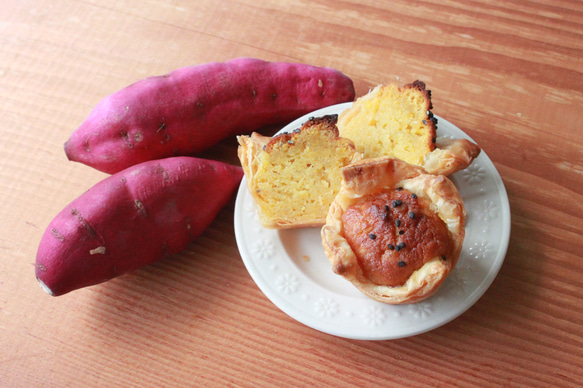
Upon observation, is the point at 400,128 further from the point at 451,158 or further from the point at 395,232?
the point at 395,232

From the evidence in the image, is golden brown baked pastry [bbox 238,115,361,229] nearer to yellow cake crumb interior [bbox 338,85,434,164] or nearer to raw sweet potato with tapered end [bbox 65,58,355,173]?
yellow cake crumb interior [bbox 338,85,434,164]

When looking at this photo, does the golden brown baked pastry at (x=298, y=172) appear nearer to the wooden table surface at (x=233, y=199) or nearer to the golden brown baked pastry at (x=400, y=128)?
the golden brown baked pastry at (x=400, y=128)

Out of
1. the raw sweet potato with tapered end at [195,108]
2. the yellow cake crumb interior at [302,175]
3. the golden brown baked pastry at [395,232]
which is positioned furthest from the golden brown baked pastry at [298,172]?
the raw sweet potato with tapered end at [195,108]

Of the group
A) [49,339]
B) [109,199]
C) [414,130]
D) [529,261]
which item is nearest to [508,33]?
[414,130]

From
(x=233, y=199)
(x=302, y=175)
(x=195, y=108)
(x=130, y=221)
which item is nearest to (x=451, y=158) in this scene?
(x=302, y=175)

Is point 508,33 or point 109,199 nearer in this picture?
point 109,199

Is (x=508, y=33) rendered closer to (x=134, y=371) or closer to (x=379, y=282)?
(x=379, y=282)
